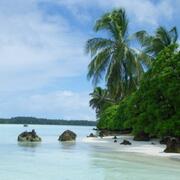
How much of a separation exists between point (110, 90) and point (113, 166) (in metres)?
20.9

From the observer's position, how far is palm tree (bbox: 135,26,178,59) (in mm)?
31406

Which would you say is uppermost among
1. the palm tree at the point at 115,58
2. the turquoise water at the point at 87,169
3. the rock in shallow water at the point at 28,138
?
the palm tree at the point at 115,58

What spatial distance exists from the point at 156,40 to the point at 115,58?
366 cm

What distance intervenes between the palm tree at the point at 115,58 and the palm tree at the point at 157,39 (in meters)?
1.01

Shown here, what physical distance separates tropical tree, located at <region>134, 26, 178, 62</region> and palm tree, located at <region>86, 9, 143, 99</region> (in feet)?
2.89

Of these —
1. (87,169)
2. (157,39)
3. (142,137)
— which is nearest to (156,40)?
Answer: (157,39)

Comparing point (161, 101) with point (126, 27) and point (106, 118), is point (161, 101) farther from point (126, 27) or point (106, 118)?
point (106, 118)

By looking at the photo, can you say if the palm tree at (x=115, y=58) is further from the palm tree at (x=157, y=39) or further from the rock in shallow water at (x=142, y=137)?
the rock in shallow water at (x=142, y=137)

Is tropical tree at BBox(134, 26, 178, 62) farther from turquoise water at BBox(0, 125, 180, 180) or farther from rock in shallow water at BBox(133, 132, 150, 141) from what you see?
turquoise water at BBox(0, 125, 180, 180)

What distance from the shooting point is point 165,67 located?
2339cm

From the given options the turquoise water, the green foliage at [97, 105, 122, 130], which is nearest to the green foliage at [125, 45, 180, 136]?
the turquoise water

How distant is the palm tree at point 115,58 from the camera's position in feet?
110

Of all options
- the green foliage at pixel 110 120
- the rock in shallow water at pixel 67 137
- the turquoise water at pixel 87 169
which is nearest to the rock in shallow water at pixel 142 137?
the rock in shallow water at pixel 67 137

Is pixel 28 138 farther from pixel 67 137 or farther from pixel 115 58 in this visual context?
pixel 115 58
